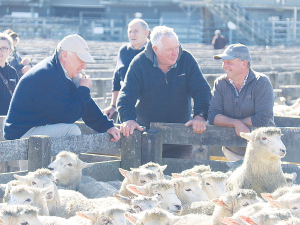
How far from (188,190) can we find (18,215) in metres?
1.76

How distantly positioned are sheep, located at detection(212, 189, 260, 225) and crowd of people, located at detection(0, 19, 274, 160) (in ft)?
4.57

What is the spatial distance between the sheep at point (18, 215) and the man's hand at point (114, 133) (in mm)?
2060

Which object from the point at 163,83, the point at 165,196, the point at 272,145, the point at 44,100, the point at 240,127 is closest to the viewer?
the point at 165,196

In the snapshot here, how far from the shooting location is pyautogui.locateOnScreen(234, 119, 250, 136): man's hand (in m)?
4.64

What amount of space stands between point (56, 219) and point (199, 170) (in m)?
1.75

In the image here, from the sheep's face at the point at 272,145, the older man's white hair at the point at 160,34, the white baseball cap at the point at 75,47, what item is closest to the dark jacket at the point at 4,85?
the white baseball cap at the point at 75,47

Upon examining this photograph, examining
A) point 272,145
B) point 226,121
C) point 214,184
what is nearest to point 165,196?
point 214,184

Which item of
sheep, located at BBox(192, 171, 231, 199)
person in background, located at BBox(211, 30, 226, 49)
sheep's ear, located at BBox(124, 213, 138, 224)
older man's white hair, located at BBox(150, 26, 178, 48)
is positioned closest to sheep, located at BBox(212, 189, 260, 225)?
sheep's ear, located at BBox(124, 213, 138, 224)

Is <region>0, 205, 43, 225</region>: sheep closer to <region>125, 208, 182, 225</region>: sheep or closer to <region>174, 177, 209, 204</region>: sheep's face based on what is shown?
<region>125, 208, 182, 225</region>: sheep

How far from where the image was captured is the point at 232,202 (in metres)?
3.33

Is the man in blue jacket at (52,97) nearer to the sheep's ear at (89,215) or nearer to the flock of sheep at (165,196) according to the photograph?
the flock of sheep at (165,196)

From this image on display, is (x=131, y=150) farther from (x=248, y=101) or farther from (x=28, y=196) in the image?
(x=28, y=196)

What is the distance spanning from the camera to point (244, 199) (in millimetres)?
3301

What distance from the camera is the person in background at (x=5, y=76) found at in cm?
571
